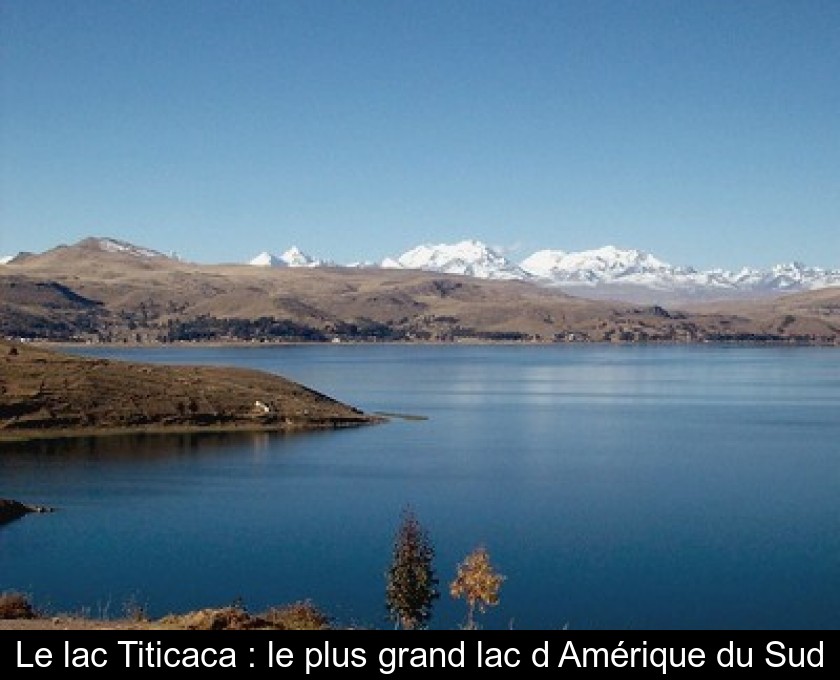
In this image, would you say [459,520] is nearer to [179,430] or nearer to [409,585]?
[409,585]

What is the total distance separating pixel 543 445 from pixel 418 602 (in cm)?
7108

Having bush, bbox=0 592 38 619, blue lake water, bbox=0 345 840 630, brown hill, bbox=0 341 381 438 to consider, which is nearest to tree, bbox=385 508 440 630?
blue lake water, bbox=0 345 840 630

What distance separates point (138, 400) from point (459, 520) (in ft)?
218

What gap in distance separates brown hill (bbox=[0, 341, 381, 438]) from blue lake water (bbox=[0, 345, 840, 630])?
23.6ft

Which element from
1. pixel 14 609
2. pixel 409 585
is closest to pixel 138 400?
pixel 409 585

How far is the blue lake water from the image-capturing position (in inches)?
1884

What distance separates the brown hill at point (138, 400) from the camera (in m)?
116

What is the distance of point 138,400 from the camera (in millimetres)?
124250

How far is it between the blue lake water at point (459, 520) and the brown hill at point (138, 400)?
7.20m

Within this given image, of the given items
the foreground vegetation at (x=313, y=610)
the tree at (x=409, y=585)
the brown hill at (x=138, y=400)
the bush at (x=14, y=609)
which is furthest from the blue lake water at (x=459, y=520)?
the bush at (x=14, y=609)

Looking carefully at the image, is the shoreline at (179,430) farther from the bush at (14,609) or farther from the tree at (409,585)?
the bush at (14,609)
